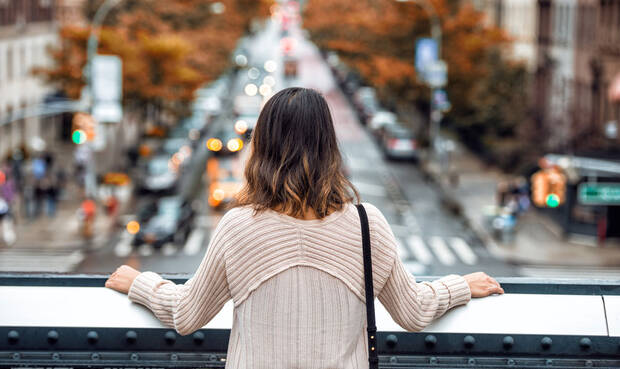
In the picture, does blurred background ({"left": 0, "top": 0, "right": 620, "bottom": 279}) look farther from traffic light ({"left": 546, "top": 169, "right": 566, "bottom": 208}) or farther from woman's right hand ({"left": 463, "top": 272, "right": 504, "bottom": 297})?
woman's right hand ({"left": 463, "top": 272, "right": 504, "bottom": 297})

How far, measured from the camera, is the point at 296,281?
3.74 m

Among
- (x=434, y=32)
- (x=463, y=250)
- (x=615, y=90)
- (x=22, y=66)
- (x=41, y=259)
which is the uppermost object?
(x=434, y=32)

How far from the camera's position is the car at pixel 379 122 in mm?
60600

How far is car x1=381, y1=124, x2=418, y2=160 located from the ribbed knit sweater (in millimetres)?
52082

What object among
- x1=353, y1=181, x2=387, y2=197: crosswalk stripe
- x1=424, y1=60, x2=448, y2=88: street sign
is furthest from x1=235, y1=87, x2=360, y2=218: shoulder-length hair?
x1=424, y1=60, x2=448, y2=88: street sign

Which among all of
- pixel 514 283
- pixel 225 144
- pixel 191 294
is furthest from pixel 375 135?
pixel 191 294

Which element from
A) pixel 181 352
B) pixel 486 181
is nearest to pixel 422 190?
pixel 486 181

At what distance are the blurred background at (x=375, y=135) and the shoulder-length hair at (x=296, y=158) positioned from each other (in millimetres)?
20046

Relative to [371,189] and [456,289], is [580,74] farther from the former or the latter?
[456,289]

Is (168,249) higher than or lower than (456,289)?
lower

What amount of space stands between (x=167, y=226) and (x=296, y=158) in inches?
1209

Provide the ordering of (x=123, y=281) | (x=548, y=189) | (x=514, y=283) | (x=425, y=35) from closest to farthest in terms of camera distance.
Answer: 1. (x=123, y=281)
2. (x=514, y=283)
3. (x=548, y=189)
4. (x=425, y=35)

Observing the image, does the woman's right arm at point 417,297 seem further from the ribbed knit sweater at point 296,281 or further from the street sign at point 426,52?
the street sign at point 426,52

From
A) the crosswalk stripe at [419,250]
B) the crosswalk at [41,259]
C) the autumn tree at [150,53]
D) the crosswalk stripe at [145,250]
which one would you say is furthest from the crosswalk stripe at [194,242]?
the autumn tree at [150,53]
